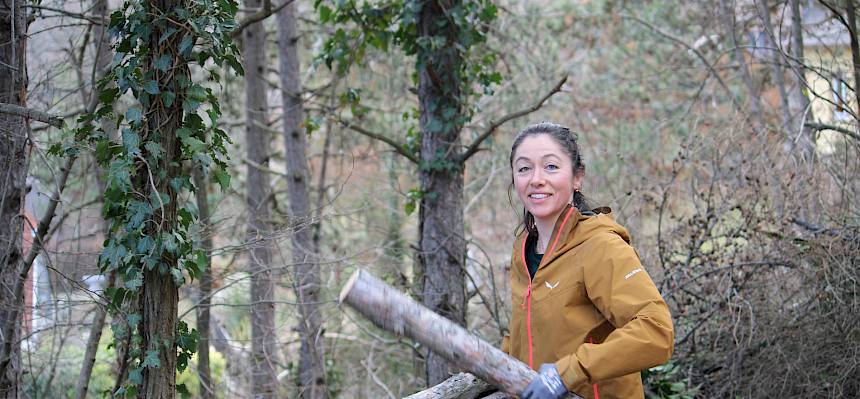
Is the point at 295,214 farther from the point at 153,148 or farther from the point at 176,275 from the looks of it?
the point at 153,148

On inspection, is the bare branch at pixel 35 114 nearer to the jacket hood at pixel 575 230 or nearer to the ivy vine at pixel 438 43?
the jacket hood at pixel 575 230

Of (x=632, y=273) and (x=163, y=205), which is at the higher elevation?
(x=163, y=205)

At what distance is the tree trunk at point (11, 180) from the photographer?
15.1ft

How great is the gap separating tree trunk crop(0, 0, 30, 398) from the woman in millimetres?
2890

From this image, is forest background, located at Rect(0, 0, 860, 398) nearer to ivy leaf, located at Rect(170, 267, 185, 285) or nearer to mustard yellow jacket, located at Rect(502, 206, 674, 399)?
ivy leaf, located at Rect(170, 267, 185, 285)

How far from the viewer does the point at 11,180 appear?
4.73 metres

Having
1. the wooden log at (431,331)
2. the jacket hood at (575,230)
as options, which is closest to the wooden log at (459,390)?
the wooden log at (431,331)

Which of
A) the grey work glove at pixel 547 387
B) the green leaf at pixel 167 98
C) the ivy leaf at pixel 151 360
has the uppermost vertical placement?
the green leaf at pixel 167 98

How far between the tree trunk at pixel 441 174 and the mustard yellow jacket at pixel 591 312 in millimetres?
3502

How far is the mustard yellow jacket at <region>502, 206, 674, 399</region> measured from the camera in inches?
102

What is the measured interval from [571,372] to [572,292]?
0.30m

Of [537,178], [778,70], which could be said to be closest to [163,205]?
[537,178]

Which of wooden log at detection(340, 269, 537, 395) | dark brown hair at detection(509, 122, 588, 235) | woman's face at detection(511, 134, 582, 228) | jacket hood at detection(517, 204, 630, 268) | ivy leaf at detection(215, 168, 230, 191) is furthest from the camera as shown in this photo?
ivy leaf at detection(215, 168, 230, 191)

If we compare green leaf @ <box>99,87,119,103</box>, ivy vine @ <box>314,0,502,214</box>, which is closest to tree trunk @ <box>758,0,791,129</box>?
ivy vine @ <box>314,0,502,214</box>
